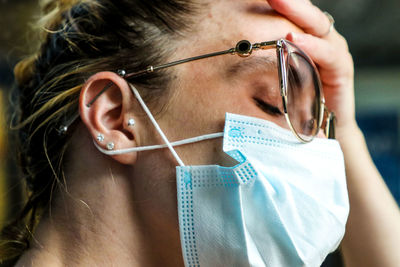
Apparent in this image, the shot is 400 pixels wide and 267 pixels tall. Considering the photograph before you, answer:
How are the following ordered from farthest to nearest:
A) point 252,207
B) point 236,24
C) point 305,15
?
point 305,15 < point 236,24 < point 252,207

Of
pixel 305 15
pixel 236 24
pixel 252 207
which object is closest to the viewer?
pixel 252 207

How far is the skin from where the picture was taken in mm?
1196

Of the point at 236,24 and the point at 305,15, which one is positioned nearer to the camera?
the point at 236,24

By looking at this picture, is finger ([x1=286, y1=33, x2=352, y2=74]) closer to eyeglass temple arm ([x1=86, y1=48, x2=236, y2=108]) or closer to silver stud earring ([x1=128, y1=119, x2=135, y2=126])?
eyeglass temple arm ([x1=86, y1=48, x2=236, y2=108])

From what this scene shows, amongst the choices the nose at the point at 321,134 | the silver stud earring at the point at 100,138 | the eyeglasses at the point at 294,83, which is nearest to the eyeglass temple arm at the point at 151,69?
the eyeglasses at the point at 294,83

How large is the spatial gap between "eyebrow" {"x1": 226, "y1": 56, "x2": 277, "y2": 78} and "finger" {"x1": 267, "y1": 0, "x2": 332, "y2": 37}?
19 cm

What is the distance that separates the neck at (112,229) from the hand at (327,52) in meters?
0.70

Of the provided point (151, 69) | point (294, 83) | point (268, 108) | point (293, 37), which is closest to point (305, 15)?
point (293, 37)

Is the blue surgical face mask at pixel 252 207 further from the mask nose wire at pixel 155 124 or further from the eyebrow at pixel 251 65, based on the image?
the eyebrow at pixel 251 65

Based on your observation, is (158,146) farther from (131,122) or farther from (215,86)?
(215,86)

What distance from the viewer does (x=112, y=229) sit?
123cm

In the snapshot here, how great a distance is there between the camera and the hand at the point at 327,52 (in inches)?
53.3

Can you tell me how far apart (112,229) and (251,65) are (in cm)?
65

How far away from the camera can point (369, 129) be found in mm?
5656
